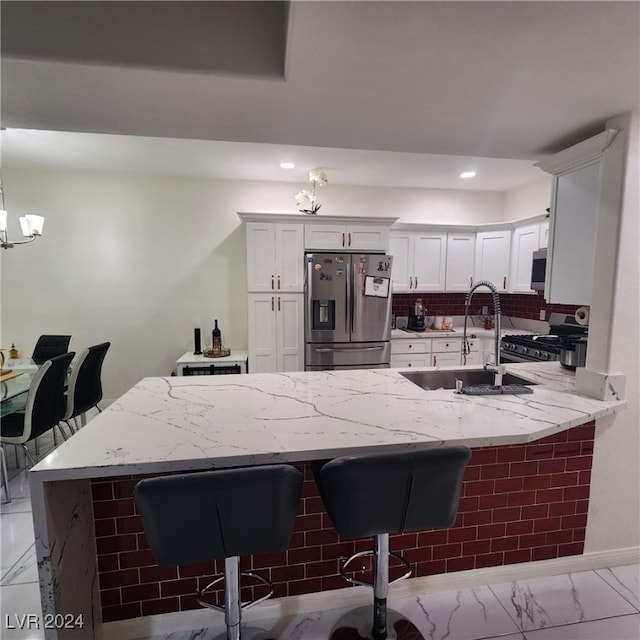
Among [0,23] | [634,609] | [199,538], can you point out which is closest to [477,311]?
[634,609]

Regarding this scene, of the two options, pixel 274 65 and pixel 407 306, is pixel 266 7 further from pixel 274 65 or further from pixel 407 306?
pixel 407 306

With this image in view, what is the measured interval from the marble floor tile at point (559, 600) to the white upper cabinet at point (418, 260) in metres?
3.05

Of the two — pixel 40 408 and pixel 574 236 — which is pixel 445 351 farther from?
pixel 40 408

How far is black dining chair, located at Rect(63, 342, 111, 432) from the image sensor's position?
9.59 ft

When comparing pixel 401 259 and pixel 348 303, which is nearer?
pixel 348 303

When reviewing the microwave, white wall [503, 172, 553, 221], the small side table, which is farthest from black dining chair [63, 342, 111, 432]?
white wall [503, 172, 553, 221]

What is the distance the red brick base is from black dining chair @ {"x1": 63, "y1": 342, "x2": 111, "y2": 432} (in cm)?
191

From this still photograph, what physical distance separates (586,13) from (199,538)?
6.01 feet

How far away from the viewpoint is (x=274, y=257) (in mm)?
3846

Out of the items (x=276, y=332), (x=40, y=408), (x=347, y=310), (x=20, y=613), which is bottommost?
(x=20, y=613)

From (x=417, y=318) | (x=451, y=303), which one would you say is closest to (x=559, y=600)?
(x=417, y=318)

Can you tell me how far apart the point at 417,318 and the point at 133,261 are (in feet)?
11.3

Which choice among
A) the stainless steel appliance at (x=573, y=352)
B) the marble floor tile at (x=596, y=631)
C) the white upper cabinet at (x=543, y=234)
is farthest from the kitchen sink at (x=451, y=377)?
the white upper cabinet at (x=543, y=234)

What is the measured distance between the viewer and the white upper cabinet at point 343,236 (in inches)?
152
